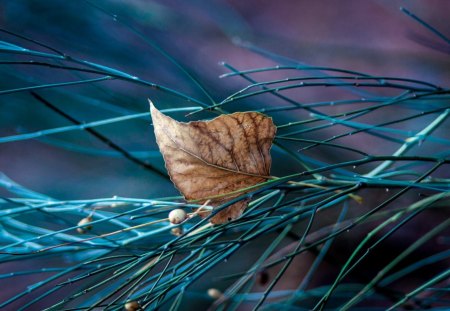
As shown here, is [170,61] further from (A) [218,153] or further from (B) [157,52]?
(A) [218,153]

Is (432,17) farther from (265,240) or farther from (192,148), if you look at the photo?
(192,148)

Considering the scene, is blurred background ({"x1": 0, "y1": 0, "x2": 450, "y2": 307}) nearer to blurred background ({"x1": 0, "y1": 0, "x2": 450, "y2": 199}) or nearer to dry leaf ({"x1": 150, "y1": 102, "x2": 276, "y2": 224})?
blurred background ({"x1": 0, "y1": 0, "x2": 450, "y2": 199})

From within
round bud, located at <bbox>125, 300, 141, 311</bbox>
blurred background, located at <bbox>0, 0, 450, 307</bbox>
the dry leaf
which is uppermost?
blurred background, located at <bbox>0, 0, 450, 307</bbox>

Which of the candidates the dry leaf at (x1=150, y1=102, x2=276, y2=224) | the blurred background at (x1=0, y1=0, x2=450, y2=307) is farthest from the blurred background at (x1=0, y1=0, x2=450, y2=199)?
the dry leaf at (x1=150, y1=102, x2=276, y2=224)

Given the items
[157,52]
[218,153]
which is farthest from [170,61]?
[218,153]

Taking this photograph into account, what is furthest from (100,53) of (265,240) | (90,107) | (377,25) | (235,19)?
(377,25)

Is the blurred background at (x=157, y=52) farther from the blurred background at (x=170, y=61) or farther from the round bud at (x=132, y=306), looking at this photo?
the round bud at (x=132, y=306)

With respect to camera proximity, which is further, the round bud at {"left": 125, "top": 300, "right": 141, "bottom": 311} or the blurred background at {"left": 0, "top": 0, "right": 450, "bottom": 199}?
the blurred background at {"left": 0, "top": 0, "right": 450, "bottom": 199}
